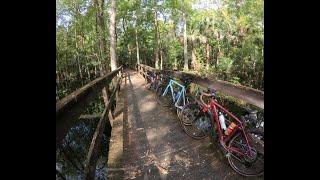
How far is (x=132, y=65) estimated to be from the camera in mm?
14305

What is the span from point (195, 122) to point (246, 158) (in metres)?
1.32

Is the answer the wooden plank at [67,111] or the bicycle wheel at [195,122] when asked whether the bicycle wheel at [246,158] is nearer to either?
the bicycle wheel at [195,122]

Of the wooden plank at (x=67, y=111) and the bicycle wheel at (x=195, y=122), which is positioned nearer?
the wooden plank at (x=67, y=111)

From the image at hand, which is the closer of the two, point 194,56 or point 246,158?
point 246,158

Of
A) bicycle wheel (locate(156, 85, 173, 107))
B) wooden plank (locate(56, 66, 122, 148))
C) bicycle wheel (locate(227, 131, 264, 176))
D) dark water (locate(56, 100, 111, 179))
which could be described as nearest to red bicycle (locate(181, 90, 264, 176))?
bicycle wheel (locate(227, 131, 264, 176))

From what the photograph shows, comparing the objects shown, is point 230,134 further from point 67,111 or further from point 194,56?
point 194,56

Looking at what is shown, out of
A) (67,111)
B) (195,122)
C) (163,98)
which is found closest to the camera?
(67,111)

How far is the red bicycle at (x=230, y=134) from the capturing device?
2498 millimetres

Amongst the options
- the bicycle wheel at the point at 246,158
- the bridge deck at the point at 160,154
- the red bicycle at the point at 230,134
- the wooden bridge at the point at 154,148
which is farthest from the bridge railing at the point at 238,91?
the bridge deck at the point at 160,154

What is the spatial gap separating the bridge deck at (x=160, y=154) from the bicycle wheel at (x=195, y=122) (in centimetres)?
8

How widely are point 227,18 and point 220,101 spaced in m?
6.08

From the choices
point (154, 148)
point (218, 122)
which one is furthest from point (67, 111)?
point (154, 148)

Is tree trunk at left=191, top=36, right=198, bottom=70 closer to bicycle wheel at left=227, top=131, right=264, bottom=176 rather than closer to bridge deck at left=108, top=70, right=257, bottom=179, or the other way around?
bridge deck at left=108, top=70, right=257, bottom=179

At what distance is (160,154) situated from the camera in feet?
10.6
